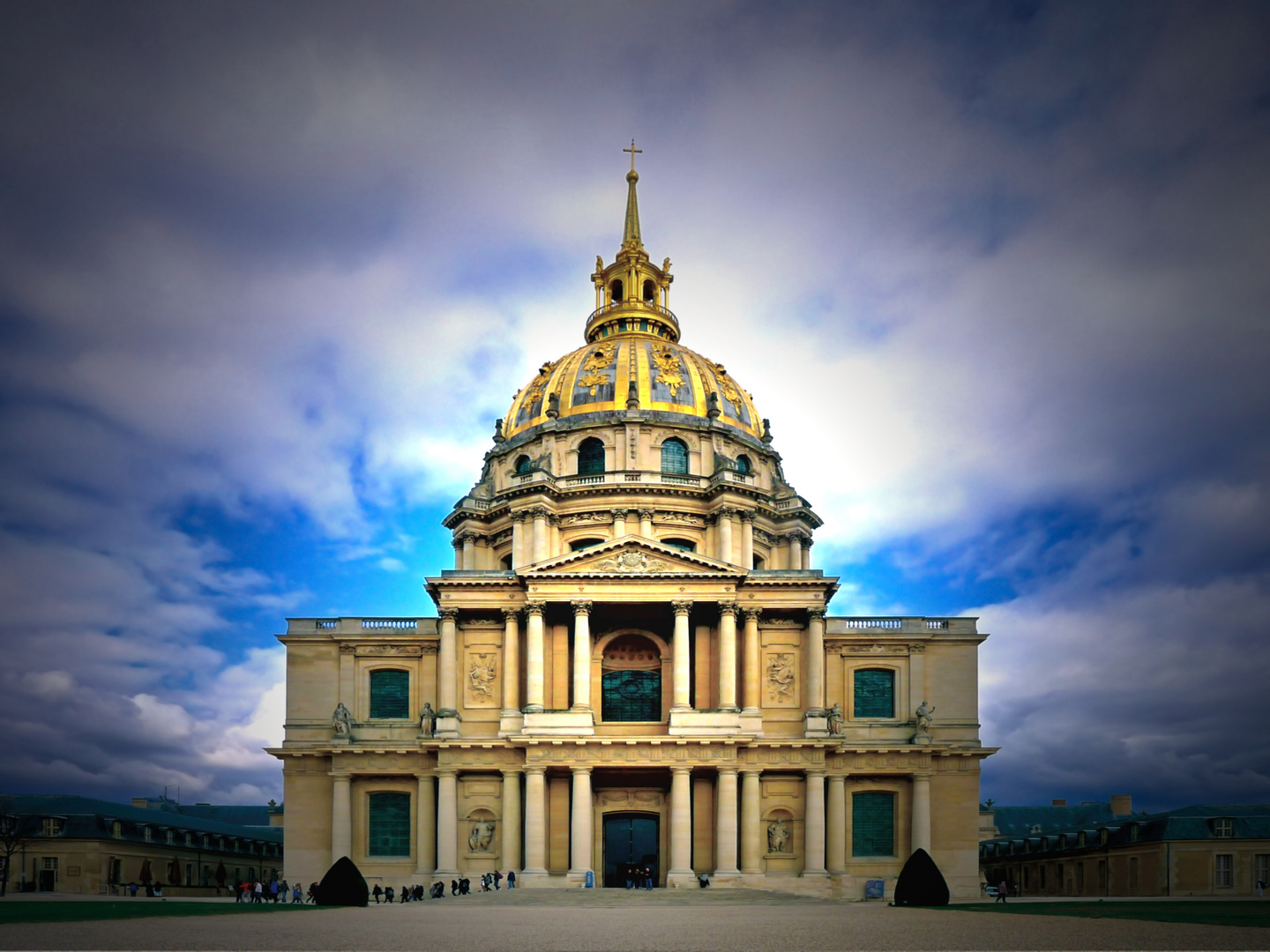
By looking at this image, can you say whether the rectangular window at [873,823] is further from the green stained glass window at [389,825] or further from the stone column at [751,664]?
the green stained glass window at [389,825]

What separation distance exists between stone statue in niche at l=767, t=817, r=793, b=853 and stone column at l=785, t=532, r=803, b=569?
21.0 m

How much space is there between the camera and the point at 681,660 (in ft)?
196

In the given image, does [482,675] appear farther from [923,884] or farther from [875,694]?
[923,884]

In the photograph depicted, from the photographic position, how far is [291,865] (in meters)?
60.9

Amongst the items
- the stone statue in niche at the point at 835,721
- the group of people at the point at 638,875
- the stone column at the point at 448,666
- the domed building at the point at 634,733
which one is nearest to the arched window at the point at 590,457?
the domed building at the point at 634,733

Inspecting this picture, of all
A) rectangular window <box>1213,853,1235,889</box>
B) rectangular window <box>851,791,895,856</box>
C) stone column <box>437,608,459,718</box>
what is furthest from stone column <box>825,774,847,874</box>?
rectangular window <box>1213,853,1235,889</box>

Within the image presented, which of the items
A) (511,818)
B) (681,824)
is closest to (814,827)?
(681,824)

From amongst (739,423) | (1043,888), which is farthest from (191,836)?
(1043,888)

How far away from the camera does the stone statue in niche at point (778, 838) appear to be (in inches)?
2350

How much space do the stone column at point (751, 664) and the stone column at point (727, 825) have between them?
13.0ft

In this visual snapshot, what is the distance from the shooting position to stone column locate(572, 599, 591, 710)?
5959 cm

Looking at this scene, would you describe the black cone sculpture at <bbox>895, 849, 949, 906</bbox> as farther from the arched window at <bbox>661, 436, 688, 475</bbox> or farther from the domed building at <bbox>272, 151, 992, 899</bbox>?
the arched window at <bbox>661, 436, 688, 475</bbox>

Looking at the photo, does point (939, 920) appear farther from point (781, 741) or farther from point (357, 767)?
point (357, 767)

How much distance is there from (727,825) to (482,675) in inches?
588
